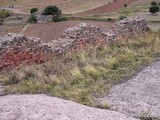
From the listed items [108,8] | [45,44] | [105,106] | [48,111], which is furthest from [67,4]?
[48,111]

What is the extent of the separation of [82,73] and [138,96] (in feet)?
8.50

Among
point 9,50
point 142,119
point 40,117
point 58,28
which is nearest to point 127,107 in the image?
point 142,119

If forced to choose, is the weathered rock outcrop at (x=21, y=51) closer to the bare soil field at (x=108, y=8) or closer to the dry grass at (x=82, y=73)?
the dry grass at (x=82, y=73)

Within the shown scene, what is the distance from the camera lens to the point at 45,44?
17453 millimetres

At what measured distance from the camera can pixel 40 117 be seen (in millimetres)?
9320

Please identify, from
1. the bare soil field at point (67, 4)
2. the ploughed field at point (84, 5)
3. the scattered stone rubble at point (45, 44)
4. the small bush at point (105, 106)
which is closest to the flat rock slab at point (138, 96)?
the small bush at point (105, 106)

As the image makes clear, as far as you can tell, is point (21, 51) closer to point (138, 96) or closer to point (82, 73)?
point (82, 73)

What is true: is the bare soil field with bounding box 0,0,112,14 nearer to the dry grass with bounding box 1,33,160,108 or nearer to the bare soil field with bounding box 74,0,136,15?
the bare soil field with bounding box 74,0,136,15

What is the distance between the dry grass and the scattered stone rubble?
752mm

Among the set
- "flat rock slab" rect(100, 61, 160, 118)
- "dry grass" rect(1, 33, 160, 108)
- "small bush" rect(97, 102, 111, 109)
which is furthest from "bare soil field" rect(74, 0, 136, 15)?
"small bush" rect(97, 102, 111, 109)

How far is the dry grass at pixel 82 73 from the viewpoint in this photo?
12.4m

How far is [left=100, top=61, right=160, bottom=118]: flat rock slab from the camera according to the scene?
1092 cm

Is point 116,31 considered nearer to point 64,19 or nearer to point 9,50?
point 9,50

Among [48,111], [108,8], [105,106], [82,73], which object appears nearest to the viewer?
[48,111]
